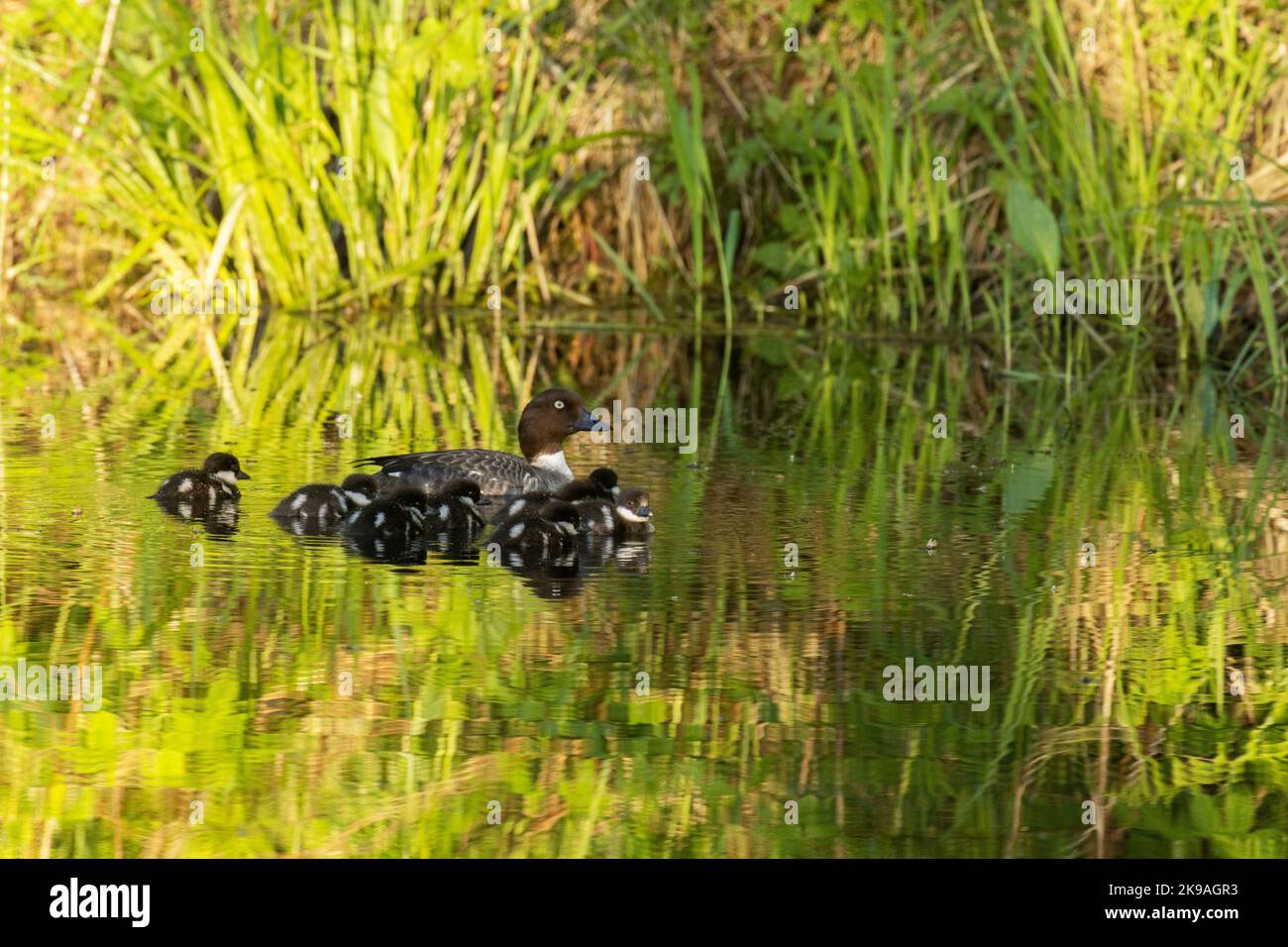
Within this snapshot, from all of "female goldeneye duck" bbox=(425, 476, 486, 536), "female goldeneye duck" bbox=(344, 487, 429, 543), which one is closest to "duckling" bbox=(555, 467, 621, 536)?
"female goldeneye duck" bbox=(425, 476, 486, 536)

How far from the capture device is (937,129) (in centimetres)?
1468

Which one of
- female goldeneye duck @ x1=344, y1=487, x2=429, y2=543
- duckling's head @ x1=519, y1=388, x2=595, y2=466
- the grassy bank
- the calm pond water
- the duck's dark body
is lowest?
the calm pond water

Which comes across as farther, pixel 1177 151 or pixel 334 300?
pixel 334 300

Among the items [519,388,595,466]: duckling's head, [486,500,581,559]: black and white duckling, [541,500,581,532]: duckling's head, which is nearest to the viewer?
[486,500,581,559]: black and white duckling

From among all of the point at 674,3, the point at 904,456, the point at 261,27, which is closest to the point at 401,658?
the point at 904,456

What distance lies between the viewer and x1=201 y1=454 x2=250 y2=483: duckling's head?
26.3ft

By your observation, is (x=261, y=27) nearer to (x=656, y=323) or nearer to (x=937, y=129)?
(x=656, y=323)

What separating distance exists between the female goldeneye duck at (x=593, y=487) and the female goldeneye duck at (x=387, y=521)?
0.68 metres

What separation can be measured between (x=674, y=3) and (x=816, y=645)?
990 centimetres

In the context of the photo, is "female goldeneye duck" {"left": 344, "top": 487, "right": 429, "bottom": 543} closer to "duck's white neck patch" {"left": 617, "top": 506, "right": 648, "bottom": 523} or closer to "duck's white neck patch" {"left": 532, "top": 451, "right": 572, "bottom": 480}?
"duck's white neck patch" {"left": 617, "top": 506, "right": 648, "bottom": 523}

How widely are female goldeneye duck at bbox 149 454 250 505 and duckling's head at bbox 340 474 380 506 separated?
0.45 metres

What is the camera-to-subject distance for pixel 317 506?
756cm

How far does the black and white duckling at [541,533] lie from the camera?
23.5 ft

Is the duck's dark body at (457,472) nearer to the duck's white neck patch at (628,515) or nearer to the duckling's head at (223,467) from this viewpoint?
the duckling's head at (223,467)
